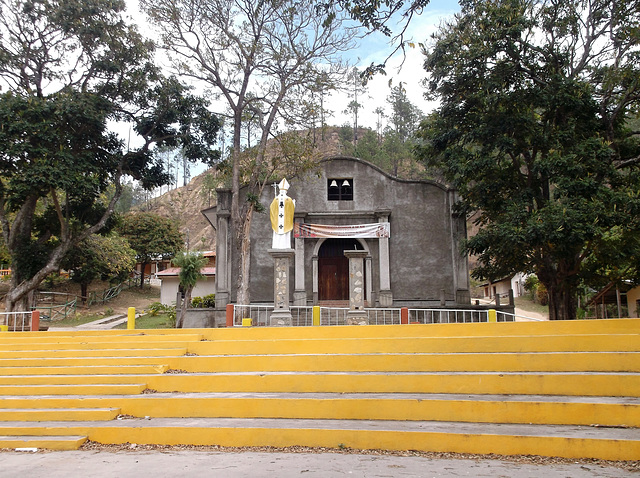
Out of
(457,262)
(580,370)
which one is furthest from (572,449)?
(457,262)

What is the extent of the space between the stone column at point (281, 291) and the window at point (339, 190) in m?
7.53

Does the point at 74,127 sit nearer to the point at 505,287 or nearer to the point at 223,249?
the point at 223,249

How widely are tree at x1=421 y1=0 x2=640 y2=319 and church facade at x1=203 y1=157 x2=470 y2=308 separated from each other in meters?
3.55

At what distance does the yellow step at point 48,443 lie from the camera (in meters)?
6.61

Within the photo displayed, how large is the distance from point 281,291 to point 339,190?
8357 millimetres

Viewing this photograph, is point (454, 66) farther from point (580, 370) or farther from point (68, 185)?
point (68, 185)

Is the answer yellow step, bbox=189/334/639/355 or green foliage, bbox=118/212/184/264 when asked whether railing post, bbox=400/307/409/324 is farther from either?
green foliage, bbox=118/212/184/264

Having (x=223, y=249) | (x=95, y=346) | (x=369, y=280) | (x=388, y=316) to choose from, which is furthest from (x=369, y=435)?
(x=223, y=249)

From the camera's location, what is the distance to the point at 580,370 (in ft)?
24.9

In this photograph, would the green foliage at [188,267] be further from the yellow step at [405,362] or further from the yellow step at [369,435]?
the yellow step at [369,435]

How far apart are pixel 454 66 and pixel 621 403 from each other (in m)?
11.9

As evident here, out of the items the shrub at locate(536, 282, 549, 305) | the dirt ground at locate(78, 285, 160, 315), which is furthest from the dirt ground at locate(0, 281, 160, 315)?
the shrub at locate(536, 282, 549, 305)

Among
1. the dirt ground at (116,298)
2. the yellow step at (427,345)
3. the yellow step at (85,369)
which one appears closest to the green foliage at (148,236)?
the dirt ground at (116,298)

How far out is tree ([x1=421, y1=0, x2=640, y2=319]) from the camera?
1362cm
